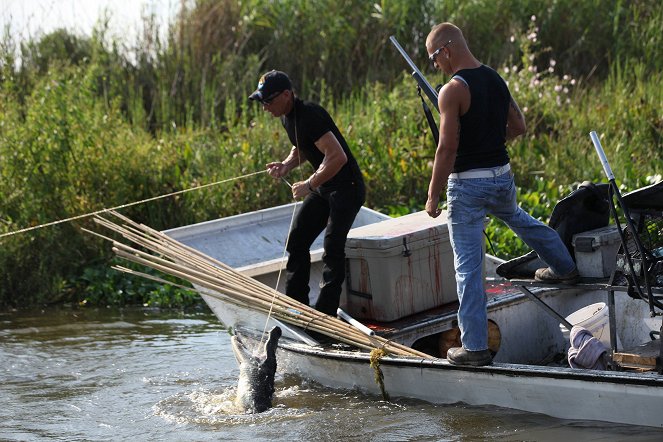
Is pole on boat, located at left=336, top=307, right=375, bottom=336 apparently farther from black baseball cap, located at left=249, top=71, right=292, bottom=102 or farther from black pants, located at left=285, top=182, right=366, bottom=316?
black baseball cap, located at left=249, top=71, right=292, bottom=102

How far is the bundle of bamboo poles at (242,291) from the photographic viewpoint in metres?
6.37

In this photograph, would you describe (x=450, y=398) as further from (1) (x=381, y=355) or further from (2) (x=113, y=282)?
(2) (x=113, y=282)

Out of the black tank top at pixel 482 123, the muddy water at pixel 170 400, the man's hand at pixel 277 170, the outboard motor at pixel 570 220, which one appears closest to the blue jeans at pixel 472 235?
the black tank top at pixel 482 123

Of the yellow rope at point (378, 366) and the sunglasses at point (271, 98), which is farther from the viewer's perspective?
the sunglasses at point (271, 98)

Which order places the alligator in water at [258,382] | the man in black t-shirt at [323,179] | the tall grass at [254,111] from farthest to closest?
the tall grass at [254,111] < the man in black t-shirt at [323,179] < the alligator in water at [258,382]

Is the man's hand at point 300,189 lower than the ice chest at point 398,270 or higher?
higher

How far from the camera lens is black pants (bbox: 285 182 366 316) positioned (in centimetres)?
681

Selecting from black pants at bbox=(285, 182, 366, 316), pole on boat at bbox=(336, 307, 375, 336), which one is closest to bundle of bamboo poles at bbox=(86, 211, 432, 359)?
pole on boat at bbox=(336, 307, 375, 336)

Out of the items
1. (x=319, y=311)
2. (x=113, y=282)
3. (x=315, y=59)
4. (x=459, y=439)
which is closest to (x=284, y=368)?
(x=319, y=311)

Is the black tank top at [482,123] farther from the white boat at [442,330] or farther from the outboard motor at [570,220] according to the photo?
the white boat at [442,330]

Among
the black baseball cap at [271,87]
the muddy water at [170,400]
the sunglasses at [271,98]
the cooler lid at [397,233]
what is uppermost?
the black baseball cap at [271,87]

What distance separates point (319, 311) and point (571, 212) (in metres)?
1.76

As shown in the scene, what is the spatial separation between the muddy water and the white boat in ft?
0.35

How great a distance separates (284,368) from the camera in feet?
23.0
